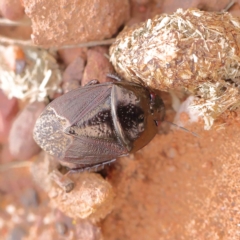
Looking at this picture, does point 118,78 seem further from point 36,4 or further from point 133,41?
point 36,4

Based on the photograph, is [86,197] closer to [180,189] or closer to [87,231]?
[87,231]

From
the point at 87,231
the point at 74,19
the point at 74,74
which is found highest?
the point at 74,19

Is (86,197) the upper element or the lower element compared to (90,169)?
lower

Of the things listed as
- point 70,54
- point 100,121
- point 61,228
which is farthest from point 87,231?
point 70,54

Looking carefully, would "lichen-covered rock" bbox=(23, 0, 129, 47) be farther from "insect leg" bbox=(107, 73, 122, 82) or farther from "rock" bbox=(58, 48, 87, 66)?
"insect leg" bbox=(107, 73, 122, 82)

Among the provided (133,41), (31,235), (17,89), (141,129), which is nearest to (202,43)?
(133,41)

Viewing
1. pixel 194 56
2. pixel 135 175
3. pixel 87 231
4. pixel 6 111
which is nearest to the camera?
pixel 194 56
